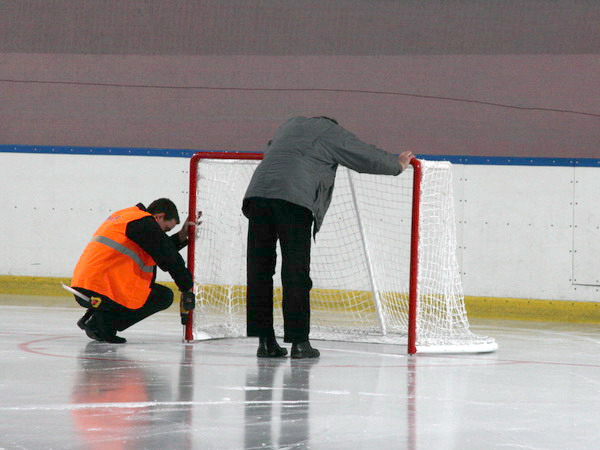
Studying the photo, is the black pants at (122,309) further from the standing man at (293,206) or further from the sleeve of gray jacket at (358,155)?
the sleeve of gray jacket at (358,155)

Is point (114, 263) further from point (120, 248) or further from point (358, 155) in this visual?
point (358, 155)

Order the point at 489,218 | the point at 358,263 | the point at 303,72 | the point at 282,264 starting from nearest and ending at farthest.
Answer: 1. the point at 282,264
2. the point at 358,263
3. the point at 489,218
4. the point at 303,72

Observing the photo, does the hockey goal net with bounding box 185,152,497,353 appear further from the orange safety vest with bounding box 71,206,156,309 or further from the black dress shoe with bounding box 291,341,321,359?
the black dress shoe with bounding box 291,341,321,359

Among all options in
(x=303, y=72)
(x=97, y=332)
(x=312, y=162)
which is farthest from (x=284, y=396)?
(x=303, y=72)

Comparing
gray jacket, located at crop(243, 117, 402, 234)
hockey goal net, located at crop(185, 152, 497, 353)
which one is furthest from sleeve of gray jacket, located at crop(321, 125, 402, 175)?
hockey goal net, located at crop(185, 152, 497, 353)

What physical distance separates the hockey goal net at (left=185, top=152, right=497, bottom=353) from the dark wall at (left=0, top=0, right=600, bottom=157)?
1.13 metres

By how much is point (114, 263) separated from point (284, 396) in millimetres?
1861

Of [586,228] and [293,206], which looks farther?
[586,228]

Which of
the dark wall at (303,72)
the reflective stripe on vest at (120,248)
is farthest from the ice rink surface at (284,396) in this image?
the dark wall at (303,72)

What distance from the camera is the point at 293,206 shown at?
5.16 m

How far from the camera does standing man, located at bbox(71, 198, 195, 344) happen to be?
5.48m

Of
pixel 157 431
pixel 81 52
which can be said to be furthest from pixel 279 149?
pixel 81 52

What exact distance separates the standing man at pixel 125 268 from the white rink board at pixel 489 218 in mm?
3301

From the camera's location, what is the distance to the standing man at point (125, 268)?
216 inches
